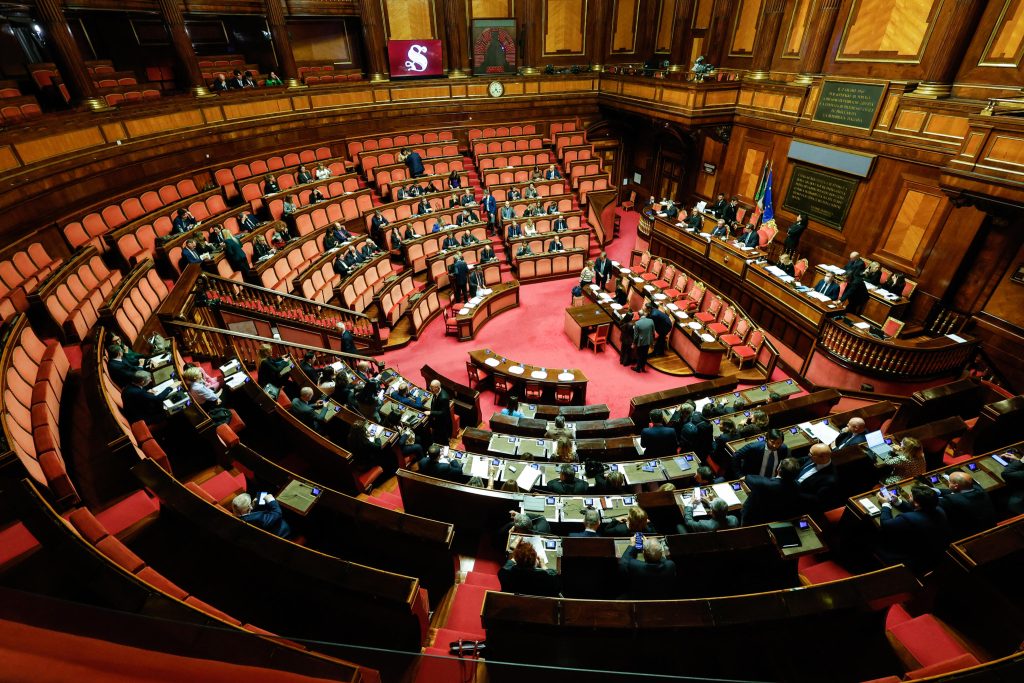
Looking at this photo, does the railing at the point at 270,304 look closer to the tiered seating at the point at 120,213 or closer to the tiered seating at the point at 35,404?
the tiered seating at the point at 120,213

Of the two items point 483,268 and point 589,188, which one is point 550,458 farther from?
point 589,188

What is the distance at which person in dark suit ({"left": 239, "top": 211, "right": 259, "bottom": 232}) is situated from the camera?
852cm

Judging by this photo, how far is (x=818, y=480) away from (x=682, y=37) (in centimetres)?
1347

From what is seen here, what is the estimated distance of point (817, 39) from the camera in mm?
9195

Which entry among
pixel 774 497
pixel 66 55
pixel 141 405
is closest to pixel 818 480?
pixel 774 497

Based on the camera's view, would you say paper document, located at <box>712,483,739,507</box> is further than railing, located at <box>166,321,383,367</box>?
No

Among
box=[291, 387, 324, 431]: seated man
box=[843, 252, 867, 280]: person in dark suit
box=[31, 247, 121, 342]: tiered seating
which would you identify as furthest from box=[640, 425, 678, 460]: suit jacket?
box=[31, 247, 121, 342]: tiered seating

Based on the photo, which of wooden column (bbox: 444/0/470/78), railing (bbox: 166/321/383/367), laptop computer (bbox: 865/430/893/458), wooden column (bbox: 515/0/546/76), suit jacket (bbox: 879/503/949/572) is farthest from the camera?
wooden column (bbox: 515/0/546/76)

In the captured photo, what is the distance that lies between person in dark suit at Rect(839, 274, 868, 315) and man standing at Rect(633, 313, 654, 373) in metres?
3.14

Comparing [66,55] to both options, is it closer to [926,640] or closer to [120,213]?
[120,213]

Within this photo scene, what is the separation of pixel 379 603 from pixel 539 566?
1.03 m

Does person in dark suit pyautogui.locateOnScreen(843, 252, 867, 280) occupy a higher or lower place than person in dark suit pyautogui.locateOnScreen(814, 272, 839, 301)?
higher

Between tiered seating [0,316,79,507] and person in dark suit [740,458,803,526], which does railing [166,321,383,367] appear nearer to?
tiered seating [0,316,79,507]

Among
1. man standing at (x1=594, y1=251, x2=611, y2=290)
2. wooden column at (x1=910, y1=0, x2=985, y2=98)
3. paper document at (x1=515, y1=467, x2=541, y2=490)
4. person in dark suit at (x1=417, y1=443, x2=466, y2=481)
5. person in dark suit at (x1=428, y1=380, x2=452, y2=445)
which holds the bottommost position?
man standing at (x1=594, y1=251, x2=611, y2=290)
